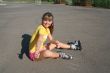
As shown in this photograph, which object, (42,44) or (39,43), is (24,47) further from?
(39,43)

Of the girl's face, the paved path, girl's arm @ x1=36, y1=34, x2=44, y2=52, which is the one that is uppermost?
the girl's face

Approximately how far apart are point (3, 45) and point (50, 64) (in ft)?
8.37

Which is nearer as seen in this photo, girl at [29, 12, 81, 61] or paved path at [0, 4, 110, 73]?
paved path at [0, 4, 110, 73]

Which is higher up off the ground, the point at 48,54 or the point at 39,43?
the point at 39,43

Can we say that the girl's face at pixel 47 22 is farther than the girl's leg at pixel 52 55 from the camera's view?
Yes

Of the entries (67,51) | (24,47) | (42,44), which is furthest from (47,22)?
(24,47)

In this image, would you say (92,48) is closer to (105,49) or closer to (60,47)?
(105,49)

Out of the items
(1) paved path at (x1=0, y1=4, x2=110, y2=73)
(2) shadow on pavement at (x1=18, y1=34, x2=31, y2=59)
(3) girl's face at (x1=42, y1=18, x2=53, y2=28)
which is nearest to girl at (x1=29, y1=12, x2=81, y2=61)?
(3) girl's face at (x1=42, y1=18, x2=53, y2=28)

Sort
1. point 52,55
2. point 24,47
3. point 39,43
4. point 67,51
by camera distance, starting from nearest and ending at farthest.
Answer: point 39,43, point 52,55, point 67,51, point 24,47

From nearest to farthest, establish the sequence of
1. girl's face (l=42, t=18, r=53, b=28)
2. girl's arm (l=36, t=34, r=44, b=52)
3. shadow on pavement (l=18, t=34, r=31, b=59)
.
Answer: girl's arm (l=36, t=34, r=44, b=52), girl's face (l=42, t=18, r=53, b=28), shadow on pavement (l=18, t=34, r=31, b=59)

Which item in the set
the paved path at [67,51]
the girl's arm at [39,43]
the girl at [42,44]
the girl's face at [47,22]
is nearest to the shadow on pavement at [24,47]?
the paved path at [67,51]

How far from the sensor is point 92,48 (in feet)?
31.1

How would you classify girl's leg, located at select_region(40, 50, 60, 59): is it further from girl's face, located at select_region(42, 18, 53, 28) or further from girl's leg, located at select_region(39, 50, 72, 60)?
girl's face, located at select_region(42, 18, 53, 28)

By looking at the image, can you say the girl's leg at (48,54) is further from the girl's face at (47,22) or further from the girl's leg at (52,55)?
the girl's face at (47,22)
